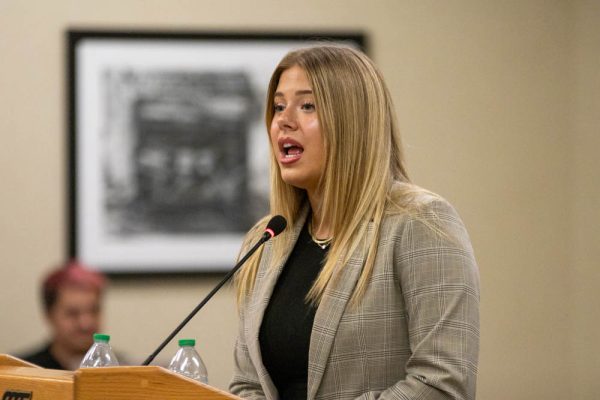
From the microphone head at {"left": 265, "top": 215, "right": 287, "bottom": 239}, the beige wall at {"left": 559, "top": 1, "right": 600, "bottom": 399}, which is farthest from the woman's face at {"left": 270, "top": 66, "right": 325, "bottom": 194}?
the beige wall at {"left": 559, "top": 1, "right": 600, "bottom": 399}

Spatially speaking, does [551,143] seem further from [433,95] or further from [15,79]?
[15,79]

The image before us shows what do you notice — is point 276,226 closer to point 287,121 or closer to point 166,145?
point 287,121

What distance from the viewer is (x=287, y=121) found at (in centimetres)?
219

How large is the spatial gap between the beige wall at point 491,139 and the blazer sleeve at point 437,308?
2.05 m

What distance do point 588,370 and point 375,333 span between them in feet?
7.87

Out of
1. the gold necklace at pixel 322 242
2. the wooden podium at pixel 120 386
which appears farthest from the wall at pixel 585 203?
the wooden podium at pixel 120 386

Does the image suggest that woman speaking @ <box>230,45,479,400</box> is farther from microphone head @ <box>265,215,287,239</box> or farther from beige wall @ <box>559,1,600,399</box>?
beige wall @ <box>559,1,600,399</box>

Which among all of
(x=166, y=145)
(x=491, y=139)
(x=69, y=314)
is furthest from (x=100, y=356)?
(x=491, y=139)

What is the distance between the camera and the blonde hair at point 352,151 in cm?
211

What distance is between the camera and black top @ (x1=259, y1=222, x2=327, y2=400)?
2.08 meters

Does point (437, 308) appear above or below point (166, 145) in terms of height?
below

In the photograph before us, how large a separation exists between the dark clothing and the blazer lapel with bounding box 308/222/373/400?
5.62 feet

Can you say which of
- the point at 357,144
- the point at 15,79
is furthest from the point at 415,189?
the point at 15,79

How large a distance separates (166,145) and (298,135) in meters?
1.90
